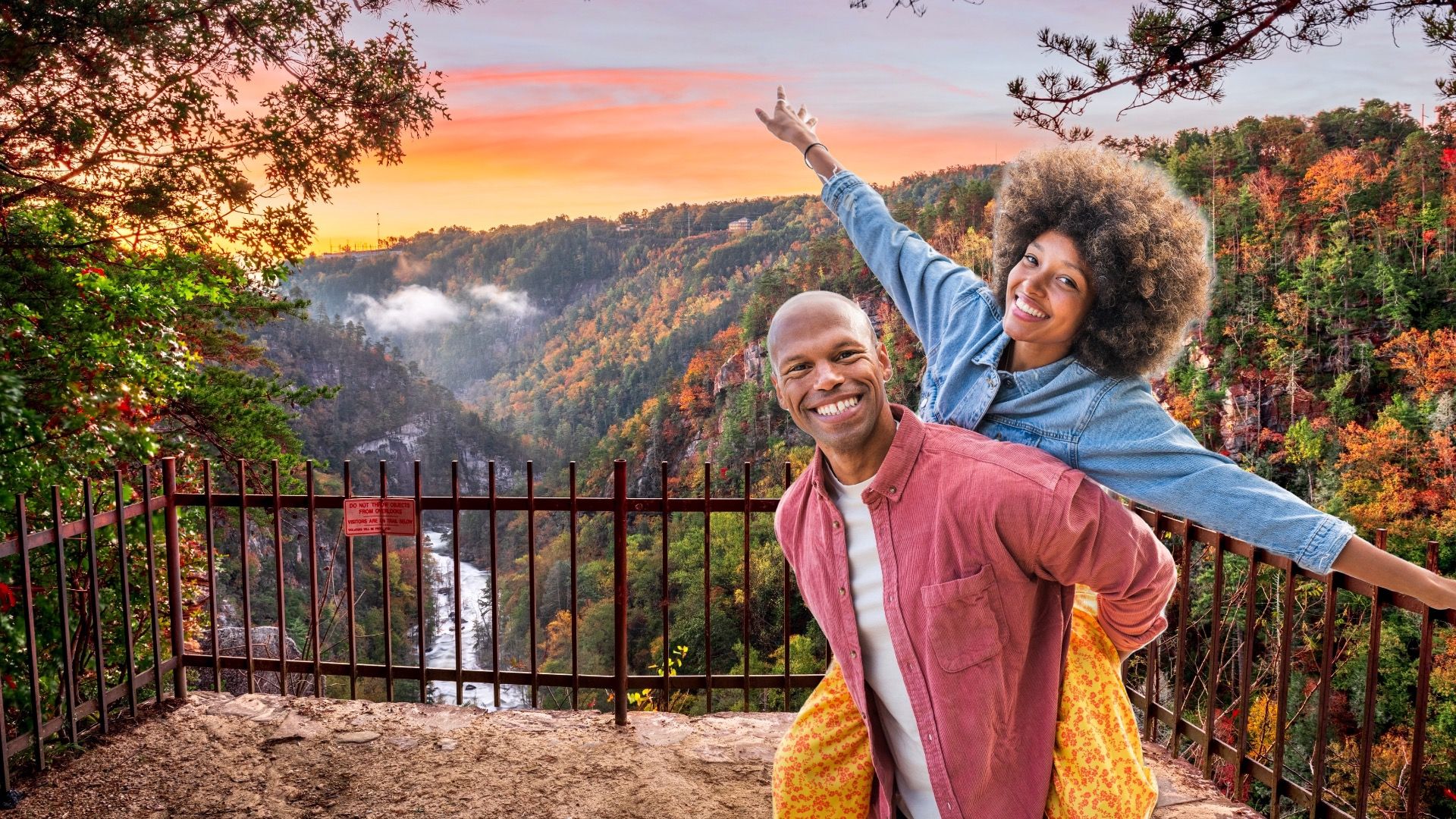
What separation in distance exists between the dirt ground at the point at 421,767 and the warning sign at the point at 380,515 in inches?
32.8

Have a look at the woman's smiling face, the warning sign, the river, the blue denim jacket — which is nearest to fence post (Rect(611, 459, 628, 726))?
the warning sign

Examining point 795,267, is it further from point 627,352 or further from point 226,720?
point 226,720

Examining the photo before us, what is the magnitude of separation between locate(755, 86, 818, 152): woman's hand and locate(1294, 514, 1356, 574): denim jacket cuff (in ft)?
5.61

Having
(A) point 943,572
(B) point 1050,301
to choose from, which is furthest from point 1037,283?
(A) point 943,572

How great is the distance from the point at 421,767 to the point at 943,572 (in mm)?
2797

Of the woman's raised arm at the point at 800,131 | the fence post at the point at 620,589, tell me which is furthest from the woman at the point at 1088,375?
the fence post at the point at 620,589

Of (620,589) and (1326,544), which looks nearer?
(1326,544)

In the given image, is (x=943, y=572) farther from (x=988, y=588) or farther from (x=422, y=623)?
(x=422, y=623)

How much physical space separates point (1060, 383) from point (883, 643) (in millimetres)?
614

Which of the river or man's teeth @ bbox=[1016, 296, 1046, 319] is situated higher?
man's teeth @ bbox=[1016, 296, 1046, 319]

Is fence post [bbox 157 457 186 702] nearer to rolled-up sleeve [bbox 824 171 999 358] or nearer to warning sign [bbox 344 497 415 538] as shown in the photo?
warning sign [bbox 344 497 415 538]

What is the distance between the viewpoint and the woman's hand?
2750mm

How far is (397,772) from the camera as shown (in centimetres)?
360

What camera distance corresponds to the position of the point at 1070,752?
1.73m
